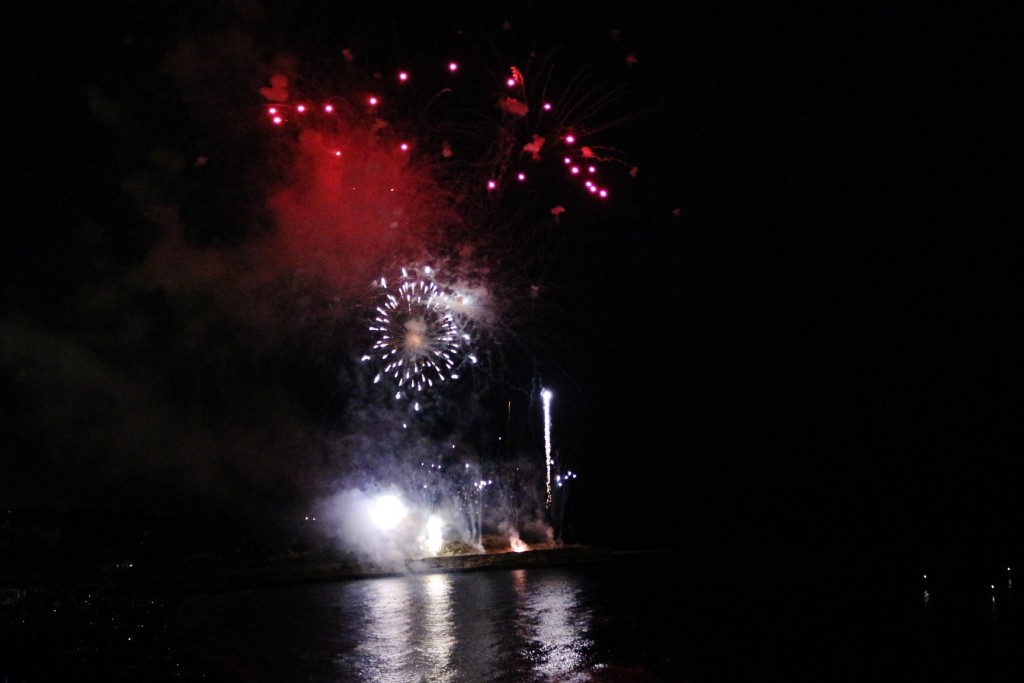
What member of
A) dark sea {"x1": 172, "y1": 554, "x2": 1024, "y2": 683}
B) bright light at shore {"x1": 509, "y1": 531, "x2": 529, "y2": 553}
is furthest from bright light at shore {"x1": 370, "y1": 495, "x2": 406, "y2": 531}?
dark sea {"x1": 172, "y1": 554, "x2": 1024, "y2": 683}

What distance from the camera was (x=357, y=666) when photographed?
9.03 metres

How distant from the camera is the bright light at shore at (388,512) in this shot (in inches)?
1319

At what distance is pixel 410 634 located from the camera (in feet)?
37.1

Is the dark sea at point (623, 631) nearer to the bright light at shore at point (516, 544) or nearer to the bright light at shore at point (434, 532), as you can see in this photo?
the bright light at shore at point (516, 544)

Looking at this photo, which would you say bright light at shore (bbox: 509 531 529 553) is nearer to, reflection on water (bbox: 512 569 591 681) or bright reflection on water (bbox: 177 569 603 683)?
bright reflection on water (bbox: 177 569 603 683)

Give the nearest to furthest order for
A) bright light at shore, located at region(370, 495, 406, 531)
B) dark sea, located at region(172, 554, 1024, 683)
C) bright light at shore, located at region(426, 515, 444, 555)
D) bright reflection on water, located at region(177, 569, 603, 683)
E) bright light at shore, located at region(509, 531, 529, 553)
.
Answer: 1. dark sea, located at region(172, 554, 1024, 683)
2. bright reflection on water, located at region(177, 569, 603, 683)
3. bright light at shore, located at region(509, 531, 529, 553)
4. bright light at shore, located at region(426, 515, 444, 555)
5. bright light at shore, located at region(370, 495, 406, 531)

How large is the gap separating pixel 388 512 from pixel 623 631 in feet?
79.1

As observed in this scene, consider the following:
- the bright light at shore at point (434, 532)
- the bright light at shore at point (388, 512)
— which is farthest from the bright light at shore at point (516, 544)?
the bright light at shore at point (388, 512)

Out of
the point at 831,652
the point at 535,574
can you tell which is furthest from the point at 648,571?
the point at 831,652

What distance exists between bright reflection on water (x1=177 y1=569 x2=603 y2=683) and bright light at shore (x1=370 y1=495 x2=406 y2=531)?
1441cm

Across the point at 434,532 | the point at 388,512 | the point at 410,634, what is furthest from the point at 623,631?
the point at 388,512

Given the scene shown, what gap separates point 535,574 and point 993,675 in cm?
1481

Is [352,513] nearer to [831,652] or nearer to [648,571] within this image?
[648,571]

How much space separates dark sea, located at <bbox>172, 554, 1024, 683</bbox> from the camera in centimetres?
852
